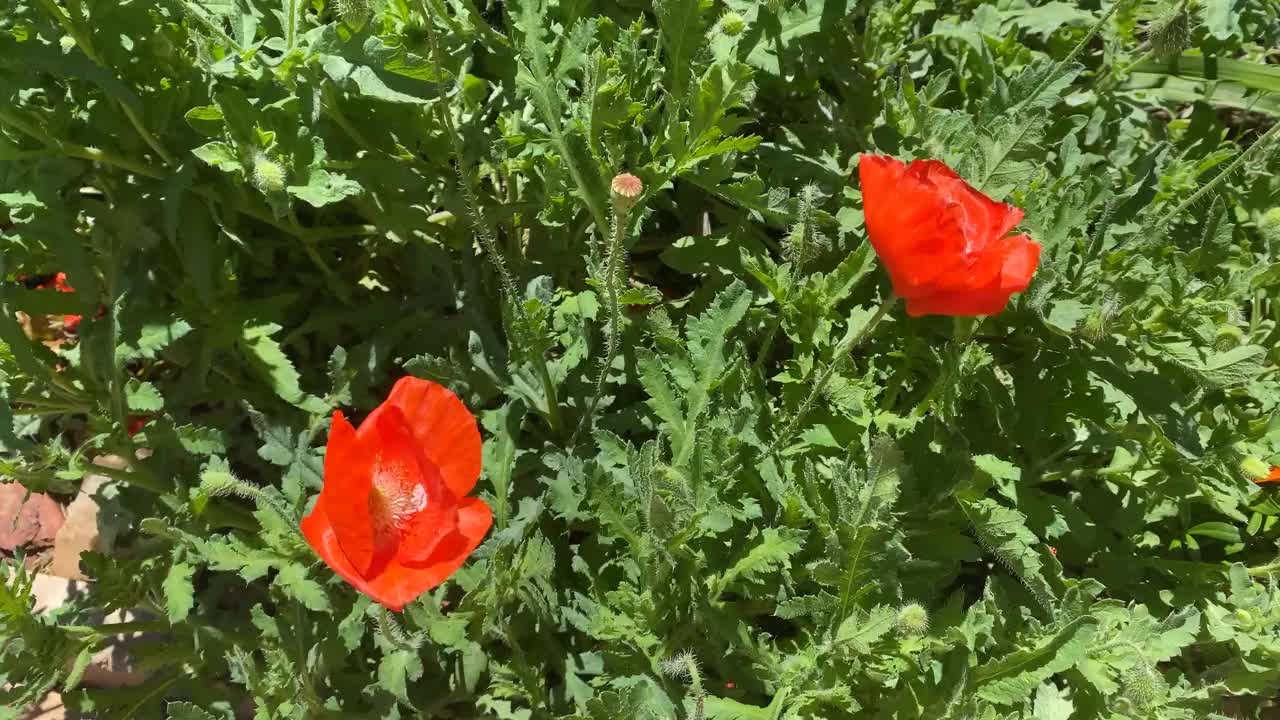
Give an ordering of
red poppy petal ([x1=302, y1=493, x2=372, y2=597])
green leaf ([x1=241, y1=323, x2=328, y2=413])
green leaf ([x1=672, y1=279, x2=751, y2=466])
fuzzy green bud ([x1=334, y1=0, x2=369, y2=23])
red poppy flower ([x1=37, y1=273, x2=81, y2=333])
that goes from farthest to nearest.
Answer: red poppy flower ([x1=37, y1=273, x2=81, y2=333])
green leaf ([x1=241, y1=323, x2=328, y2=413])
green leaf ([x1=672, y1=279, x2=751, y2=466])
fuzzy green bud ([x1=334, y1=0, x2=369, y2=23])
red poppy petal ([x1=302, y1=493, x2=372, y2=597])

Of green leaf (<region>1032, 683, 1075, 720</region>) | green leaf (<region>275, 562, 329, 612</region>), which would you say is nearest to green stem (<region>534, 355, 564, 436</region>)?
green leaf (<region>275, 562, 329, 612</region>)

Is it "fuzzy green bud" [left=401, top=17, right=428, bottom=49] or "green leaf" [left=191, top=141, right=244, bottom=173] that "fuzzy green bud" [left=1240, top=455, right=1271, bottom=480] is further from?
"green leaf" [left=191, top=141, right=244, bottom=173]

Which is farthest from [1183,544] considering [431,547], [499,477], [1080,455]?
[431,547]

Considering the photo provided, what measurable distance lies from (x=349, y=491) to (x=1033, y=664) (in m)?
1.55

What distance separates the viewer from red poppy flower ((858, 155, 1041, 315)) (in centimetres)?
172

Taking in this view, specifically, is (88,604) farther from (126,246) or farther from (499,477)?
(499,477)

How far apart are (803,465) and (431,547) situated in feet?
3.29

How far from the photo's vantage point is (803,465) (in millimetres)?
2377

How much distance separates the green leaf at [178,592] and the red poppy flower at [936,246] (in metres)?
1.75

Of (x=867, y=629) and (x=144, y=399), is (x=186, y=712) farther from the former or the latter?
(x=867, y=629)

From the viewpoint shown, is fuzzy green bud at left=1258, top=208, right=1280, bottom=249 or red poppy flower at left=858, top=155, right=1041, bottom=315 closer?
red poppy flower at left=858, top=155, right=1041, bottom=315

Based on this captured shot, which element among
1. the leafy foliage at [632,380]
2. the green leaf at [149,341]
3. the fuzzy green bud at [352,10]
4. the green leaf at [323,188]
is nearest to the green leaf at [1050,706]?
the leafy foliage at [632,380]

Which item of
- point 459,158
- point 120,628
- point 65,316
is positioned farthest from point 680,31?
point 65,316

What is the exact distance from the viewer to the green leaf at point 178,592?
2.16 m
